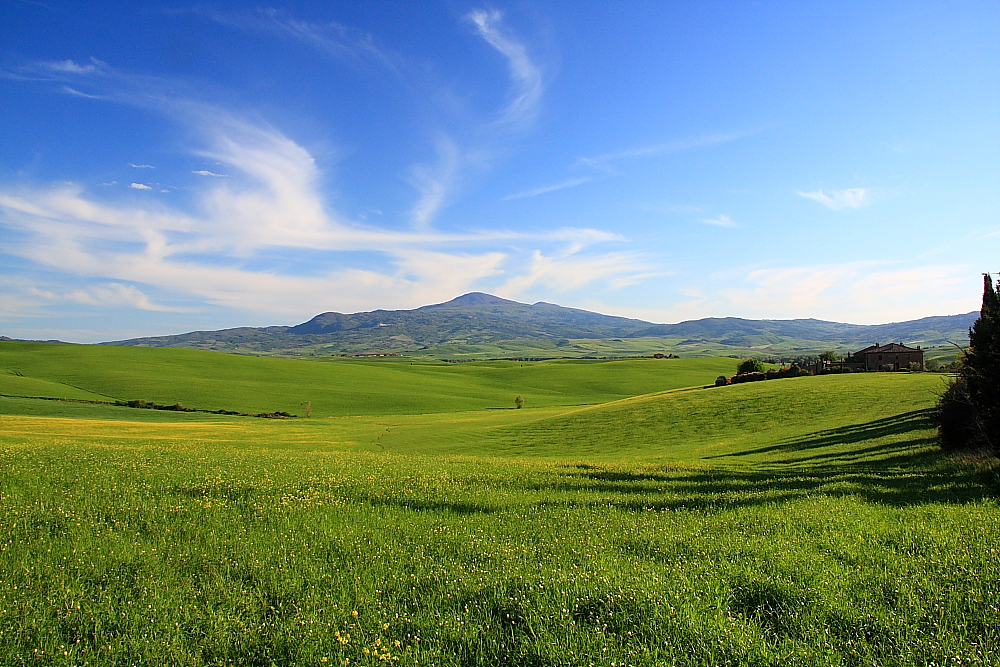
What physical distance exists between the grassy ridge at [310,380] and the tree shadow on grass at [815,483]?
70838 millimetres

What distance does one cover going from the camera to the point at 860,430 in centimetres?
3375

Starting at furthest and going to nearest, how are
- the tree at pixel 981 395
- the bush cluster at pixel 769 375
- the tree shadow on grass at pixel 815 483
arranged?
1. the bush cluster at pixel 769 375
2. the tree at pixel 981 395
3. the tree shadow on grass at pixel 815 483

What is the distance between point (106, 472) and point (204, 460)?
3.85 meters

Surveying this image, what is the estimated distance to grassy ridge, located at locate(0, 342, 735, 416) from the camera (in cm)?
8656

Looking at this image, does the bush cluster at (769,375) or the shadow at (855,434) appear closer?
the shadow at (855,434)

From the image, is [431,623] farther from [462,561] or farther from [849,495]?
[849,495]

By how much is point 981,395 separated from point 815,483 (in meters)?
9.36

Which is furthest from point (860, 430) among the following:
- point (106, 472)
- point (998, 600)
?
point (106, 472)

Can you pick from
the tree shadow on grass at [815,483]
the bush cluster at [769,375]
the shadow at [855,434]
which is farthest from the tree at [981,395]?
the bush cluster at [769,375]

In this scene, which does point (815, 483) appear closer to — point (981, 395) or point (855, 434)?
point (981, 395)

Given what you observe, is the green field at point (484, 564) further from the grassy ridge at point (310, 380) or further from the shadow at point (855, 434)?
the grassy ridge at point (310, 380)

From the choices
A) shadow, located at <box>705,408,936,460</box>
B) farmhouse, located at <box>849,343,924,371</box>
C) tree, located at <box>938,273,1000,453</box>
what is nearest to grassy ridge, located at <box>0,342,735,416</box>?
farmhouse, located at <box>849,343,924,371</box>

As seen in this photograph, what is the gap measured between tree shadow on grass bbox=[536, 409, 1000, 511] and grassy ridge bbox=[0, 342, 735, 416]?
7084 cm

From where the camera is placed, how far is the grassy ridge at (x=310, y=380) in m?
86.6
